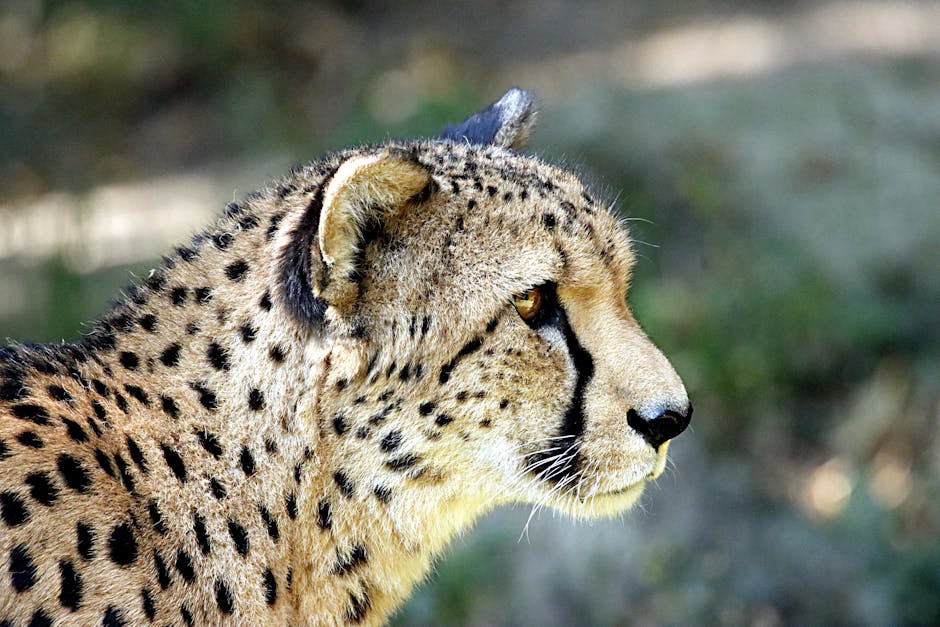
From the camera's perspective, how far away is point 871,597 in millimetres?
5758

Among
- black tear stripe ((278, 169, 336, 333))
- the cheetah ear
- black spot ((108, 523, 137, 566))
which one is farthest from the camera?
the cheetah ear

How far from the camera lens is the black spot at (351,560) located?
3346 millimetres

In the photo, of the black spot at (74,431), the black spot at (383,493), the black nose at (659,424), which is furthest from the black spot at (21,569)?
the black nose at (659,424)

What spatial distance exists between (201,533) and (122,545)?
23cm

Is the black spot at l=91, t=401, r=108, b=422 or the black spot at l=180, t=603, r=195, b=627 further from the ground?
the black spot at l=91, t=401, r=108, b=422

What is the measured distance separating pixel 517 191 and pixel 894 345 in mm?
5322

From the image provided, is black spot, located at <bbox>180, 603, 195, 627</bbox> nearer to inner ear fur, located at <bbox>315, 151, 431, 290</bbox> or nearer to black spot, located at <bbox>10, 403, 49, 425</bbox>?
black spot, located at <bbox>10, 403, 49, 425</bbox>

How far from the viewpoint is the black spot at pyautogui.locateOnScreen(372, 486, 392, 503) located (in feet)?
10.8

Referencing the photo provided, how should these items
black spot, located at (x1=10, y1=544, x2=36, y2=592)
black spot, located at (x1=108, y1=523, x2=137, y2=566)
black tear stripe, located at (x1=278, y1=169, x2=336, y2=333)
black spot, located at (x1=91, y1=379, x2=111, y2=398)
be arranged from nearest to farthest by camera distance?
black spot, located at (x1=10, y1=544, x2=36, y2=592), black spot, located at (x1=108, y1=523, x2=137, y2=566), black tear stripe, located at (x1=278, y1=169, x2=336, y2=333), black spot, located at (x1=91, y1=379, x2=111, y2=398)

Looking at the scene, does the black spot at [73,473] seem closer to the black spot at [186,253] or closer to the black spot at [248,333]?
the black spot at [248,333]

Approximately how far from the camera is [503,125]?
155 inches

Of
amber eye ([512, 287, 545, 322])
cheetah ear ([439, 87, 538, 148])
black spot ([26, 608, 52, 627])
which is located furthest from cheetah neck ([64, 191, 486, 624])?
cheetah ear ([439, 87, 538, 148])

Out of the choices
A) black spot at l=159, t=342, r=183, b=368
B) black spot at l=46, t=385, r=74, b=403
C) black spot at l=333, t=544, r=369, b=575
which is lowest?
black spot at l=333, t=544, r=369, b=575

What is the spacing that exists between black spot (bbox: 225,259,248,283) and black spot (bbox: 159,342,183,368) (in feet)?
0.78
